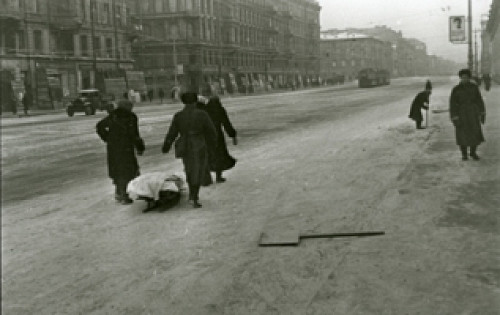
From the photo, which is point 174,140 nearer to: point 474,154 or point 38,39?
point 474,154

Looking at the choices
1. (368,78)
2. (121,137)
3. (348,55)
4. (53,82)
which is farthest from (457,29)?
(348,55)

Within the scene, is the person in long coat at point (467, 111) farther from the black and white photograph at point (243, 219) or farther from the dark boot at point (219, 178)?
the dark boot at point (219, 178)

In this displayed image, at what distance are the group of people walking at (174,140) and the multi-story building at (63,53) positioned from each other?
2.17 metres

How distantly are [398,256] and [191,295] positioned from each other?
2062 mm

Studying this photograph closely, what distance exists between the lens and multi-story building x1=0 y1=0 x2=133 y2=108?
1396 cm

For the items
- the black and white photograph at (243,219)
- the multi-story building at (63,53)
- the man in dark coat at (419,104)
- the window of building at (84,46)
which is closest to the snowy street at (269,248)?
the black and white photograph at (243,219)

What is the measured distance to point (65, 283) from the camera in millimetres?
5004

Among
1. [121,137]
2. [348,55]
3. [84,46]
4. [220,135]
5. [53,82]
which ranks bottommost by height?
[220,135]

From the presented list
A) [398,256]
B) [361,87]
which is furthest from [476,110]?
[361,87]

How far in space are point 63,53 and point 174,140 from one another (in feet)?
41.1

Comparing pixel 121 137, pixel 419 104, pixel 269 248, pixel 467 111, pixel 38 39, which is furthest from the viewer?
pixel 419 104

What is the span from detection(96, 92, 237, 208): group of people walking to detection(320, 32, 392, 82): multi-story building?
68.9 m

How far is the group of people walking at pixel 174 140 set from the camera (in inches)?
303

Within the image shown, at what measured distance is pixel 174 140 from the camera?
7.88 m
